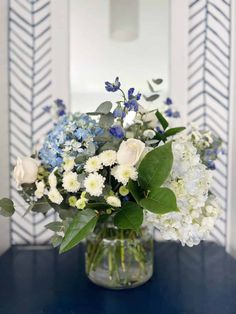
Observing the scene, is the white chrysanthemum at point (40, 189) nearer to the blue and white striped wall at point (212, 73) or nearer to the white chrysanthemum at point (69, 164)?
the white chrysanthemum at point (69, 164)

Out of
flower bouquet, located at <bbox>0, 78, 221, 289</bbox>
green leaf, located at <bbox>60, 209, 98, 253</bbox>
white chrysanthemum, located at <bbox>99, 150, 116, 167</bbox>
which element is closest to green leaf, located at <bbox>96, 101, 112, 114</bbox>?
flower bouquet, located at <bbox>0, 78, 221, 289</bbox>

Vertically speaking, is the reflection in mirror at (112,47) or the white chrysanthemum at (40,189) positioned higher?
the reflection in mirror at (112,47)

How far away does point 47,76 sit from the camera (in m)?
1.21

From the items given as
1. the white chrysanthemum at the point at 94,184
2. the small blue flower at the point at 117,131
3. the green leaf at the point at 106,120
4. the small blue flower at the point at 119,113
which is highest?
the small blue flower at the point at 119,113

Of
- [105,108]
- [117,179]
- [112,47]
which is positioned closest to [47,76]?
[112,47]

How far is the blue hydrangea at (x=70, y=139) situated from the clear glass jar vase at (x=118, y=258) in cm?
24

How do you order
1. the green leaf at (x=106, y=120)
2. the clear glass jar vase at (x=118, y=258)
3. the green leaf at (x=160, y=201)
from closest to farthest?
the green leaf at (x=160, y=201) → the green leaf at (x=106, y=120) → the clear glass jar vase at (x=118, y=258)

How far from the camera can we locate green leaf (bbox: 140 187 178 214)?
583mm

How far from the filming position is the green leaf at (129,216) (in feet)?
2.07

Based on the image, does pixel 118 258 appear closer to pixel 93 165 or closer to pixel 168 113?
pixel 93 165

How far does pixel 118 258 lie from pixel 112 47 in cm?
77

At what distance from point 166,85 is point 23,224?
75 centimetres

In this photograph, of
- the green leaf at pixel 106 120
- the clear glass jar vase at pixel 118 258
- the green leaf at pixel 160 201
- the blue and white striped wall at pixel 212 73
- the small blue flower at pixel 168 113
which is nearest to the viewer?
the green leaf at pixel 160 201

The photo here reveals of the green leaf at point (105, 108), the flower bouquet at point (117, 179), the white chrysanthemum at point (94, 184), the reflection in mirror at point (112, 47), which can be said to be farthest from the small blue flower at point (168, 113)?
the white chrysanthemum at point (94, 184)
